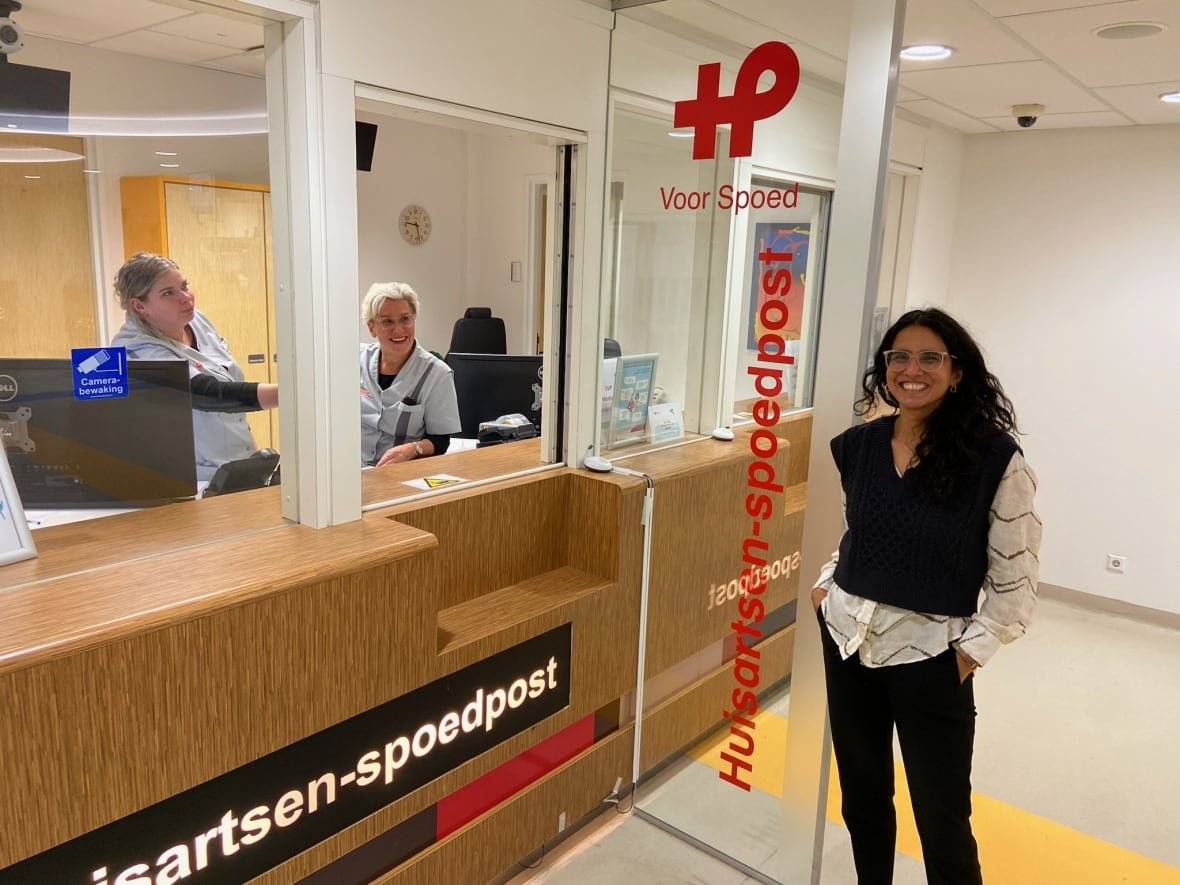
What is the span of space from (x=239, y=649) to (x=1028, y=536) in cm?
156

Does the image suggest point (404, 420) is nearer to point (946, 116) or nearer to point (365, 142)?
point (365, 142)

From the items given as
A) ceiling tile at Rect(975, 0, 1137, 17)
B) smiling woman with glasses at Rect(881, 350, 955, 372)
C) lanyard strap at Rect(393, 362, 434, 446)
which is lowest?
lanyard strap at Rect(393, 362, 434, 446)

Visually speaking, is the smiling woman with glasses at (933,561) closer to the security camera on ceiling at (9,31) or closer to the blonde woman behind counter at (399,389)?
the blonde woman behind counter at (399,389)

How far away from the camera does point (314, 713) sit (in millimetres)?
1784

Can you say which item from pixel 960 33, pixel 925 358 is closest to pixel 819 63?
pixel 925 358

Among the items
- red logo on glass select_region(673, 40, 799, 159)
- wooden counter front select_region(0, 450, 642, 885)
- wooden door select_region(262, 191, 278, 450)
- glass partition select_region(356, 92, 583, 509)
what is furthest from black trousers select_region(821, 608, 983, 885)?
glass partition select_region(356, 92, 583, 509)

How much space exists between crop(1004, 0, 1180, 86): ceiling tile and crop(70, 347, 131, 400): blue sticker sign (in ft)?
9.12

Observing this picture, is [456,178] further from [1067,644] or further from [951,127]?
[1067,644]

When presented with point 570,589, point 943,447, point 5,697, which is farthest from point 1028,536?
point 5,697

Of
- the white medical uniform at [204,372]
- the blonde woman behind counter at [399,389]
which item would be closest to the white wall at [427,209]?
the blonde woman behind counter at [399,389]

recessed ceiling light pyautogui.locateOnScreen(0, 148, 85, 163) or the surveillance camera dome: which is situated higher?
the surveillance camera dome

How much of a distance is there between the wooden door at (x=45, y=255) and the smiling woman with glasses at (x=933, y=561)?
2.01 meters

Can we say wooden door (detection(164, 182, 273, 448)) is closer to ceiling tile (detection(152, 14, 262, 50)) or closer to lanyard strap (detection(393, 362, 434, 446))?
ceiling tile (detection(152, 14, 262, 50))

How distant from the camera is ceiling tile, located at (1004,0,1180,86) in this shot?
2.54m
